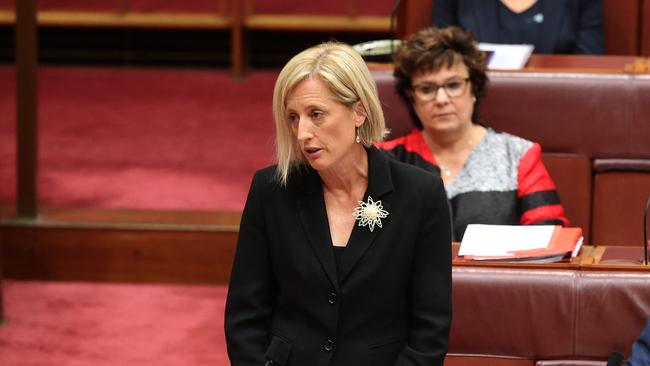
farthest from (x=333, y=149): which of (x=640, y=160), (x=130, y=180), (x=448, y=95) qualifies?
(x=130, y=180)

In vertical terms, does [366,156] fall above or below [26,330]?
above

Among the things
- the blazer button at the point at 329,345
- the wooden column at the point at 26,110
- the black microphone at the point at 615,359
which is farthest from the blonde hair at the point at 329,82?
the wooden column at the point at 26,110

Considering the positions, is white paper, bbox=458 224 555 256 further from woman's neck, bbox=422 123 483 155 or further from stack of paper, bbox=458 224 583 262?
woman's neck, bbox=422 123 483 155

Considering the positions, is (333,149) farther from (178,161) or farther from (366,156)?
(178,161)

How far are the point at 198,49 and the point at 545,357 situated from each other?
456 centimetres

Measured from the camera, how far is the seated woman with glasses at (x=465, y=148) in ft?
8.02

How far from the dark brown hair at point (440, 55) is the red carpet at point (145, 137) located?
4.38 ft

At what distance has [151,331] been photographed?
9.75 ft

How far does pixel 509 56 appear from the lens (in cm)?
290

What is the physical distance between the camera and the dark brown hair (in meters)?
2.48

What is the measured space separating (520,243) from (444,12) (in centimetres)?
140

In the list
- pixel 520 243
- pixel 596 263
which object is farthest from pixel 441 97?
pixel 596 263

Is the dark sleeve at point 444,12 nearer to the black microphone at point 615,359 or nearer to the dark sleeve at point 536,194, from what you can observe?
the dark sleeve at point 536,194

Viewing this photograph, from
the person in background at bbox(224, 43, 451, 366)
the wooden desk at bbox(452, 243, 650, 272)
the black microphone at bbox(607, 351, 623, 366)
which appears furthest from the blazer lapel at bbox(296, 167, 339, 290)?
the black microphone at bbox(607, 351, 623, 366)
